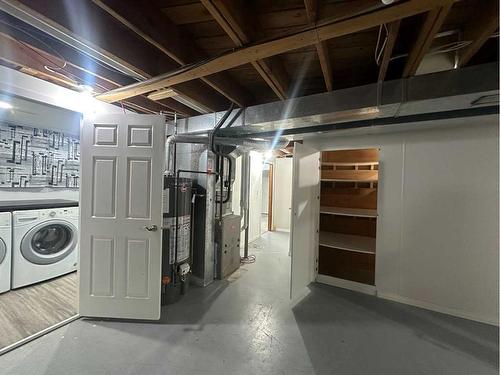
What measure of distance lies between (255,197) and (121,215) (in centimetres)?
351

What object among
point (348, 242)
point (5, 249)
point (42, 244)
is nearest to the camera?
point (5, 249)

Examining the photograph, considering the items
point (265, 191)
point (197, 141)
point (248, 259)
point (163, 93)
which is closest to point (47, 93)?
point (163, 93)

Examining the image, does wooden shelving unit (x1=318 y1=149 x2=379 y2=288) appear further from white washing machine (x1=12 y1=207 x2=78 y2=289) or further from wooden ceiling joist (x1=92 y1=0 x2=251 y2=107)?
white washing machine (x1=12 y1=207 x2=78 y2=289)

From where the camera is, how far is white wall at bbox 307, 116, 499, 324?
2.36m

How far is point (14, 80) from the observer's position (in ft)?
6.19

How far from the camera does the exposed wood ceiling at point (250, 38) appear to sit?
1.15m

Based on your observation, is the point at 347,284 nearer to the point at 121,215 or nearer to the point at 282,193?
the point at 121,215

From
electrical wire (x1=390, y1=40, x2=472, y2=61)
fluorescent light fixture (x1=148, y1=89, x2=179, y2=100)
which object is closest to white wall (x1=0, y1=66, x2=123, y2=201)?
fluorescent light fixture (x1=148, y1=89, x2=179, y2=100)

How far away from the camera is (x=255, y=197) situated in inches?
216

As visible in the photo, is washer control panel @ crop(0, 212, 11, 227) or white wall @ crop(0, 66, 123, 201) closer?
white wall @ crop(0, 66, 123, 201)

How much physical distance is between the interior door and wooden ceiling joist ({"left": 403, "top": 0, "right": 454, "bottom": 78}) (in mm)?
2022

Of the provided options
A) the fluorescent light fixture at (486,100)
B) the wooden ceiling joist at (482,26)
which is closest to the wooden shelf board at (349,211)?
the fluorescent light fixture at (486,100)

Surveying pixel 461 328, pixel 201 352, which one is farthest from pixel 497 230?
pixel 201 352

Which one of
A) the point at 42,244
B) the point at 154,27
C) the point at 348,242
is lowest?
the point at 42,244
